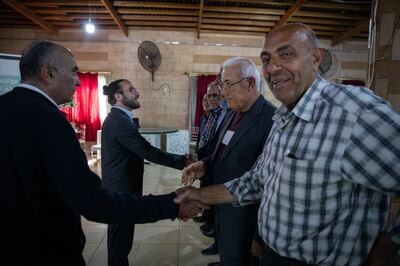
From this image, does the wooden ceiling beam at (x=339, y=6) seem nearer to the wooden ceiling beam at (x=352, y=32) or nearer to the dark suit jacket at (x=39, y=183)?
the wooden ceiling beam at (x=352, y=32)

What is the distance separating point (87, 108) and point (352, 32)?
8249 millimetres

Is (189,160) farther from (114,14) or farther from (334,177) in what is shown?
(114,14)

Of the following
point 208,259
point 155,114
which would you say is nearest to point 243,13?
point 155,114

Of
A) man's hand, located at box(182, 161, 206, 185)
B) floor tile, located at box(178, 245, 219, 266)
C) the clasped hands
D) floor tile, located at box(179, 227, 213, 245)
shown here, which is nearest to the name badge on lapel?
man's hand, located at box(182, 161, 206, 185)

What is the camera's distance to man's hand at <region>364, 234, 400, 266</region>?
0.85 meters

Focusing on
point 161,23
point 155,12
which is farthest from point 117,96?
point 161,23

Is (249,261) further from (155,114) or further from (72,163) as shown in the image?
(155,114)

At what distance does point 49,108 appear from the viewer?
3.37 ft

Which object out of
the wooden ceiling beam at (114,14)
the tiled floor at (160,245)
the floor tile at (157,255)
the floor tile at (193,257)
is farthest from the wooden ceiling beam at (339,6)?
the floor tile at (157,255)

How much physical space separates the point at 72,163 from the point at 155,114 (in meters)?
7.62

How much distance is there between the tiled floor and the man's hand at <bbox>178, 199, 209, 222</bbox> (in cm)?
150

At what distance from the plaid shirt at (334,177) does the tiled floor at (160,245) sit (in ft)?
6.51

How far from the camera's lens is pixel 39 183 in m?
1.02

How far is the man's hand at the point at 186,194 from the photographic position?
142 cm
